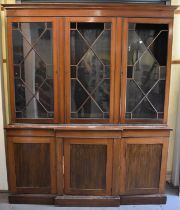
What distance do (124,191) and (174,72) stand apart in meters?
1.47

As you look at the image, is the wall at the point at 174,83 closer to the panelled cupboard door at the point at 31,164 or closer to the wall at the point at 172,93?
the wall at the point at 172,93

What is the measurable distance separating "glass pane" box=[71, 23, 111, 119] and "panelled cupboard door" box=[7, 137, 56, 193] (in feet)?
1.53

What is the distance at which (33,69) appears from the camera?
7.41ft

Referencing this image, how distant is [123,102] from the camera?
2266 mm

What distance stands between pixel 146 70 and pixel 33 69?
116 centimetres

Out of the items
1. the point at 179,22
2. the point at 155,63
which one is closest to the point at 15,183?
the point at 155,63

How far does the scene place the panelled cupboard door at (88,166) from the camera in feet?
7.48

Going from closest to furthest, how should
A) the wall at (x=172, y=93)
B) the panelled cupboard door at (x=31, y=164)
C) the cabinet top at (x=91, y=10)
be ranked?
the cabinet top at (x=91, y=10), the panelled cupboard door at (x=31, y=164), the wall at (x=172, y=93)

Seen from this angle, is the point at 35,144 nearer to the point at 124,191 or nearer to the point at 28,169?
the point at 28,169

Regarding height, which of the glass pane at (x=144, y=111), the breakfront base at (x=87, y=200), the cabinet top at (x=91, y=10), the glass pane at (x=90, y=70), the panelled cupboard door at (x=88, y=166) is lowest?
the breakfront base at (x=87, y=200)

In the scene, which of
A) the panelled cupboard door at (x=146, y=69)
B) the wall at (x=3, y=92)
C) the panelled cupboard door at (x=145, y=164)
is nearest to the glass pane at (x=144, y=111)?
the panelled cupboard door at (x=146, y=69)

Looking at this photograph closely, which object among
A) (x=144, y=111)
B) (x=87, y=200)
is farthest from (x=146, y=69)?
(x=87, y=200)

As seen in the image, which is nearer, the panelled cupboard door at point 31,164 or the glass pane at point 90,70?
the glass pane at point 90,70

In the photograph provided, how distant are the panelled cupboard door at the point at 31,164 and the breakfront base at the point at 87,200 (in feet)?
0.25
